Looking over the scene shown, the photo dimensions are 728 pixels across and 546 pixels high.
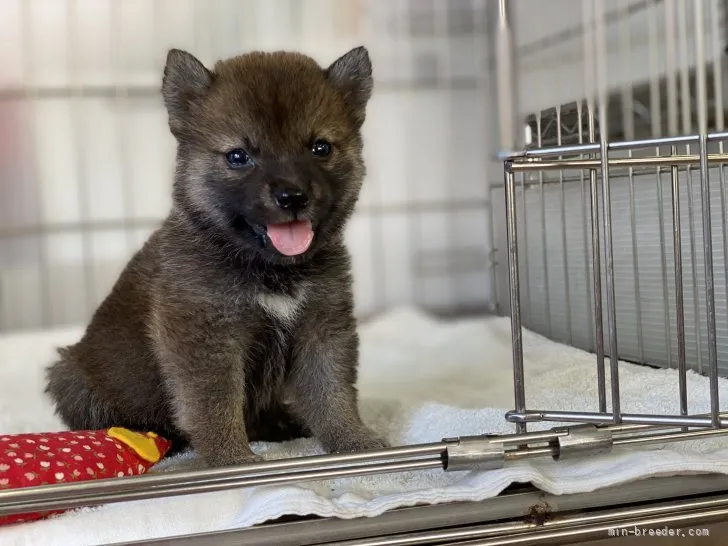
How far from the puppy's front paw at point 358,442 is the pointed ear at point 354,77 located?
0.57 metres

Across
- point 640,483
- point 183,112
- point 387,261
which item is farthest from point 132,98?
point 640,483

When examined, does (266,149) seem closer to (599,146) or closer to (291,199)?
(291,199)

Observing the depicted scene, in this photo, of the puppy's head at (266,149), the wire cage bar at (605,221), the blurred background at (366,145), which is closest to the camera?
the wire cage bar at (605,221)

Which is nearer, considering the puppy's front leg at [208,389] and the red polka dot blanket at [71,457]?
the red polka dot blanket at [71,457]

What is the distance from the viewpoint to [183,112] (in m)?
1.35

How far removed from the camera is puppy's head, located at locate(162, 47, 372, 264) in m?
1.24

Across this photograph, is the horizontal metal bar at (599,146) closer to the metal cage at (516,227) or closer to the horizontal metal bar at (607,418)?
the metal cage at (516,227)

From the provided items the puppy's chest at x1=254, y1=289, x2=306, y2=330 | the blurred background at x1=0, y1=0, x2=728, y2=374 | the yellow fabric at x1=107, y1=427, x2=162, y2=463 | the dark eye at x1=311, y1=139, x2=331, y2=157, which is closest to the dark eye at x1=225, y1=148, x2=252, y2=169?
the dark eye at x1=311, y1=139, x2=331, y2=157

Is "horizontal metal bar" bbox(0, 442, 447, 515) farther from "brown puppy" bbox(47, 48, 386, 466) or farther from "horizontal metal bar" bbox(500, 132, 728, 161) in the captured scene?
"horizontal metal bar" bbox(500, 132, 728, 161)

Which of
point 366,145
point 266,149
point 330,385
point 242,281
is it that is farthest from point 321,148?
point 366,145

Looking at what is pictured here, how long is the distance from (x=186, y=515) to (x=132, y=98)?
80.2 inches

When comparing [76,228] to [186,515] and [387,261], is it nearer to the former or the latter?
[387,261]

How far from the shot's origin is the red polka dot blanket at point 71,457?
→ 3.56ft

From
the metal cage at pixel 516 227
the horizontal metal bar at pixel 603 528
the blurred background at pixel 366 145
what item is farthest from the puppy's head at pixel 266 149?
the blurred background at pixel 366 145
